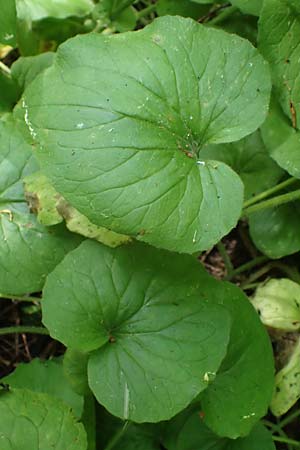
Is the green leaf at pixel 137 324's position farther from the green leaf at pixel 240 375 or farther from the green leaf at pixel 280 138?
the green leaf at pixel 280 138

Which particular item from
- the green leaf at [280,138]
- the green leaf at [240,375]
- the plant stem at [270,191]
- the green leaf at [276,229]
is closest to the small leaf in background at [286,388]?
the green leaf at [240,375]

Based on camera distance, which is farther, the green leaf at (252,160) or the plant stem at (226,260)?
the plant stem at (226,260)

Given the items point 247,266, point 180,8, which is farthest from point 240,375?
point 180,8

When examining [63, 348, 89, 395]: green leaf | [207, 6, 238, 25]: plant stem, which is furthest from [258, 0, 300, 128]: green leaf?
[63, 348, 89, 395]: green leaf

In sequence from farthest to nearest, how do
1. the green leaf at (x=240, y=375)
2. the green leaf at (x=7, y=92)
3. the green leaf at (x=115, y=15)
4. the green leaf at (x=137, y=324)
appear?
1. the green leaf at (x=115, y=15)
2. the green leaf at (x=7, y=92)
3. the green leaf at (x=240, y=375)
4. the green leaf at (x=137, y=324)

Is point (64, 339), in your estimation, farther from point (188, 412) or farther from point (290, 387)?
point (290, 387)

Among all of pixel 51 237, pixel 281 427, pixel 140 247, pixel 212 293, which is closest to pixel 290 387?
pixel 281 427
